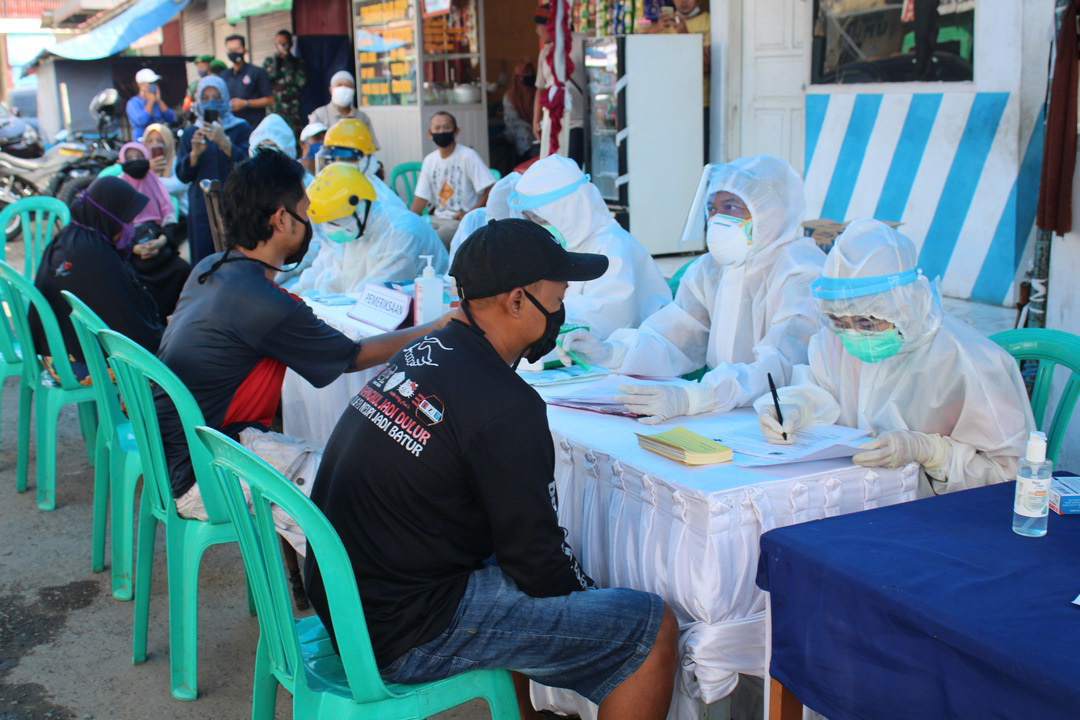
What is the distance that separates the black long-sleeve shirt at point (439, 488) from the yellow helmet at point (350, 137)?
14.4 feet

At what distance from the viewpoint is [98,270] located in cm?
418

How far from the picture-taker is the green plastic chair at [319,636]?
1712 millimetres

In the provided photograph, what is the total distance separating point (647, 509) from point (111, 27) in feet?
51.3

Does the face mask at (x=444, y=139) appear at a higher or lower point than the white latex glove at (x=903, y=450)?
higher

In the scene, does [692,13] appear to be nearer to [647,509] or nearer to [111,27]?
[647,509]

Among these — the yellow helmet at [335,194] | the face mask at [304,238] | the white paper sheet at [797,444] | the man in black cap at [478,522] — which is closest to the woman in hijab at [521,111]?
the yellow helmet at [335,194]

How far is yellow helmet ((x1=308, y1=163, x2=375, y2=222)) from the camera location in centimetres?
441

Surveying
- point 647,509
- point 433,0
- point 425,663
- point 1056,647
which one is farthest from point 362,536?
point 433,0

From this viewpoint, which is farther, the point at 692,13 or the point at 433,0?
the point at 433,0

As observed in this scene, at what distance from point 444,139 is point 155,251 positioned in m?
A: 2.77

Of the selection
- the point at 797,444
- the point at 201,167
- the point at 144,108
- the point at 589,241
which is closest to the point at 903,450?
the point at 797,444

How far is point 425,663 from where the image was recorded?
1.89m

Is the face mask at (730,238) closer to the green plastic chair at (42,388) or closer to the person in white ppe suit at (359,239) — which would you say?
the person in white ppe suit at (359,239)

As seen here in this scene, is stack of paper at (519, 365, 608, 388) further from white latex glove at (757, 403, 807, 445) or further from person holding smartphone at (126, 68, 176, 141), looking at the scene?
person holding smartphone at (126, 68, 176, 141)
